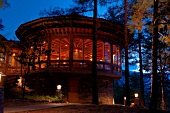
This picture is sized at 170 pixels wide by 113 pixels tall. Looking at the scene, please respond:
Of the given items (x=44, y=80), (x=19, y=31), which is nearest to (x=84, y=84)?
(x=44, y=80)

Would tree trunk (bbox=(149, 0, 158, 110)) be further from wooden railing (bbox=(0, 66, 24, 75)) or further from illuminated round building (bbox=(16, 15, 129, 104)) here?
wooden railing (bbox=(0, 66, 24, 75))

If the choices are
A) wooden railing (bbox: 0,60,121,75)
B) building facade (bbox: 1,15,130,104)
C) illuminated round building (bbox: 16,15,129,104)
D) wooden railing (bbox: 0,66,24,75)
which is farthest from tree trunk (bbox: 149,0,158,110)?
wooden railing (bbox: 0,66,24,75)

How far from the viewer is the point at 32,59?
1848 centimetres

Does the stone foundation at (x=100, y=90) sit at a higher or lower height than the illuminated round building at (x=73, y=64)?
lower

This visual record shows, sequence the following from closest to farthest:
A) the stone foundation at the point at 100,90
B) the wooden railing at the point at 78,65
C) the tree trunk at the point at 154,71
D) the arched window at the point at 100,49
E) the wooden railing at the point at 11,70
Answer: the tree trunk at the point at 154,71, the wooden railing at the point at 78,65, the stone foundation at the point at 100,90, the arched window at the point at 100,49, the wooden railing at the point at 11,70

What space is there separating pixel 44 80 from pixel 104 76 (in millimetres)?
5473

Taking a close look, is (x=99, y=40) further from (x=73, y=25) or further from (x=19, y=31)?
(x=19, y=31)

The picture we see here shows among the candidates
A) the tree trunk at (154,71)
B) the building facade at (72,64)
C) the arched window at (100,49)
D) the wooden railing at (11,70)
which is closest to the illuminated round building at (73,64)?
the building facade at (72,64)

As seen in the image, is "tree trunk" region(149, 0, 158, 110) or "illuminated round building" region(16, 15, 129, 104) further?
"illuminated round building" region(16, 15, 129, 104)

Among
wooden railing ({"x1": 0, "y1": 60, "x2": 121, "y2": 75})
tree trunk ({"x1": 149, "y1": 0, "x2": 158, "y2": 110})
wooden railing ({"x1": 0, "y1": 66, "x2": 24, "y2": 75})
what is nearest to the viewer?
tree trunk ({"x1": 149, "y1": 0, "x2": 158, "y2": 110})

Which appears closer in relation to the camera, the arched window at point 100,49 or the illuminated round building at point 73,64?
the illuminated round building at point 73,64

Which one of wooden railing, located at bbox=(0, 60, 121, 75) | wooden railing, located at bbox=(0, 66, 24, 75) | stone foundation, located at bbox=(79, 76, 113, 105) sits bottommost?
stone foundation, located at bbox=(79, 76, 113, 105)

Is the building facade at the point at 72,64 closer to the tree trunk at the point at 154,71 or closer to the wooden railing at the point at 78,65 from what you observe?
the wooden railing at the point at 78,65

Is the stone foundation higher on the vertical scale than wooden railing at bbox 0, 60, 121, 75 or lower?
lower
